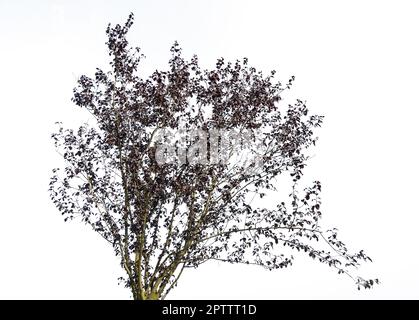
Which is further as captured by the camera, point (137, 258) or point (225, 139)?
point (225, 139)

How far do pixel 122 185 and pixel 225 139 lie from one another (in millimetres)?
2580

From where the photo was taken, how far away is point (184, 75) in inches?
462

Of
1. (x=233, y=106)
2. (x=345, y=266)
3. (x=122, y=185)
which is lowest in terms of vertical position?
(x=345, y=266)

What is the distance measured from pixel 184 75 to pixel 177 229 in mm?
3503

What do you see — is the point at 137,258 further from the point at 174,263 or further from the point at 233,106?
the point at 233,106

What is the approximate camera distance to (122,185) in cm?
1168

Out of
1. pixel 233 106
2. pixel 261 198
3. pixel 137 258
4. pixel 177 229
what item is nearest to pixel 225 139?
pixel 233 106

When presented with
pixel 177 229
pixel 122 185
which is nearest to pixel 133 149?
pixel 122 185
